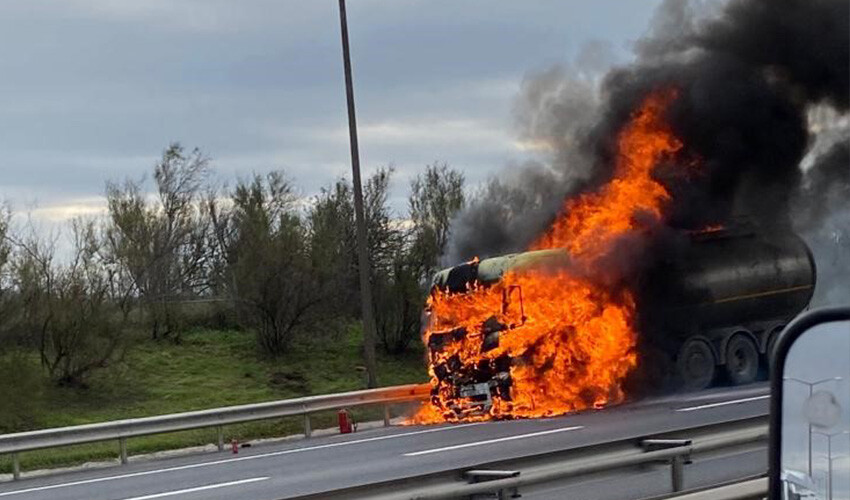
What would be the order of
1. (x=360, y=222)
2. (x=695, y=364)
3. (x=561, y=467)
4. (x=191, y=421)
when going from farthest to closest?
(x=360, y=222) < (x=695, y=364) < (x=191, y=421) < (x=561, y=467)

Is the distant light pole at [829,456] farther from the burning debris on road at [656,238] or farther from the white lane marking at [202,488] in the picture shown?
the burning debris on road at [656,238]

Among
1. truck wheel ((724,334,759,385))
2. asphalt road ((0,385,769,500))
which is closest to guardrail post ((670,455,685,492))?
asphalt road ((0,385,769,500))

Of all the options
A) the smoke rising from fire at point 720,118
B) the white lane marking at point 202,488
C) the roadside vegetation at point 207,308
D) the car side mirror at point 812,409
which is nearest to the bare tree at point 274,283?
the roadside vegetation at point 207,308

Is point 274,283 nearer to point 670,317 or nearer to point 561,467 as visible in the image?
point 670,317

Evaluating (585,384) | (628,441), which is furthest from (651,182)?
(628,441)

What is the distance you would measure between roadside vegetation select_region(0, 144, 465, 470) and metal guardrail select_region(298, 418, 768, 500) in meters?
12.4

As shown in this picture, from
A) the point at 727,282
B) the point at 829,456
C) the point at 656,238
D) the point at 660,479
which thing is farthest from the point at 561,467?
the point at 727,282

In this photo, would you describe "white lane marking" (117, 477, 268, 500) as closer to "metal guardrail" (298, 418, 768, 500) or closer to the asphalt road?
the asphalt road

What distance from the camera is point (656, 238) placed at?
21969mm

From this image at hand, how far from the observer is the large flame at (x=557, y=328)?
19922 mm

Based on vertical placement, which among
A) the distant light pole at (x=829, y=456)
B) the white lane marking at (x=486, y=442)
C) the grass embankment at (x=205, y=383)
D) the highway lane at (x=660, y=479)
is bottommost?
the grass embankment at (x=205, y=383)

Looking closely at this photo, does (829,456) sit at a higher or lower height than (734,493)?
higher

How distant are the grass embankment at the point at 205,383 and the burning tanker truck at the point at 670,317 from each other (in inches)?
158

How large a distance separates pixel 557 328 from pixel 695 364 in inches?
150
